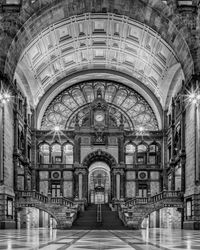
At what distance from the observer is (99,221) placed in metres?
37.8

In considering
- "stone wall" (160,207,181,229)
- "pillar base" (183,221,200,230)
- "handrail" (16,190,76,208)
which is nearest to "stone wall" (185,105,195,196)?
"pillar base" (183,221,200,230)

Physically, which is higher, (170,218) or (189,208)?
Result: (189,208)

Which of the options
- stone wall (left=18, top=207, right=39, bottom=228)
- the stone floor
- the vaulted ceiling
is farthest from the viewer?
stone wall (left=18, top=207, right=39, bottom=228)

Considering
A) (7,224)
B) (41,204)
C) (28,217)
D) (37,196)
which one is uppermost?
(37,196)

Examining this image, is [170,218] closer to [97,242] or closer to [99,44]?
[99,44]

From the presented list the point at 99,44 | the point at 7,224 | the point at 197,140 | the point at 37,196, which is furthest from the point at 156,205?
the point at 99,44

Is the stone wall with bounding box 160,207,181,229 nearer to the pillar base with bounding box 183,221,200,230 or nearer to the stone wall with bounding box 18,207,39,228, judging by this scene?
the pillar base with bounding box 183,221,200,230

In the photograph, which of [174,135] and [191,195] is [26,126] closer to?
[174,135]

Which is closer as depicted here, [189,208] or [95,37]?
[189,208]

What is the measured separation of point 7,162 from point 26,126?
10.7m

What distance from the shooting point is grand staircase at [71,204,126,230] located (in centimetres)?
3550

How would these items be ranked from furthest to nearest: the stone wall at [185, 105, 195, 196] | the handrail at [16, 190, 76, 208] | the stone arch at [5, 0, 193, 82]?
the handrail at [16, 190, 76, 208] < the stone arch at [5, 0, 193, 82] < the stone wall at [185, 105, 195, 196]

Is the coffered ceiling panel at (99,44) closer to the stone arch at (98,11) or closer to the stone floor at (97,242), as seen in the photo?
the stone arch at (98,11)

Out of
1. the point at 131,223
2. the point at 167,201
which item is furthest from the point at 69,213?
the point at 167,201
